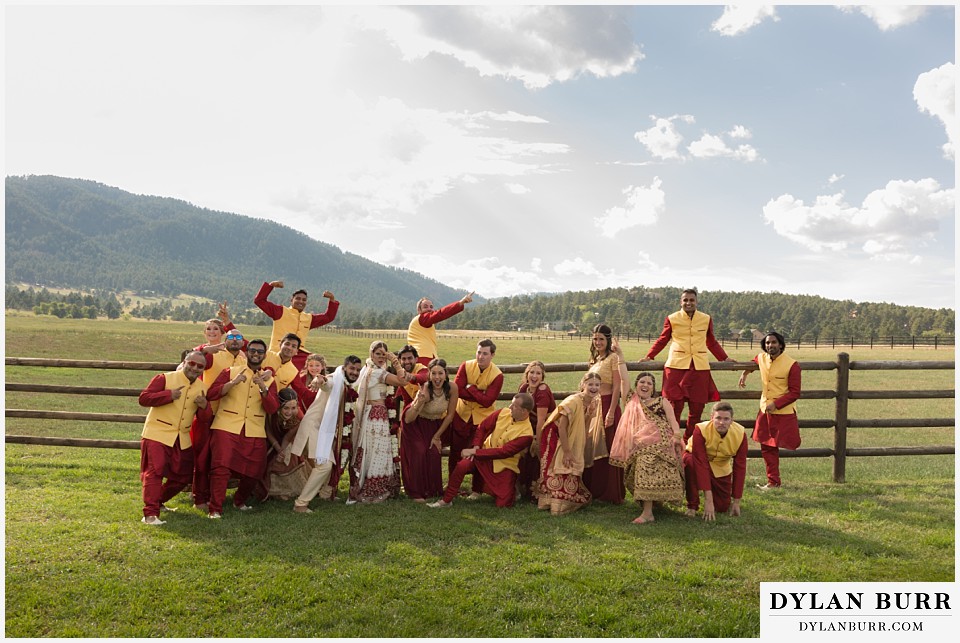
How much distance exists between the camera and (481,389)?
787 cm

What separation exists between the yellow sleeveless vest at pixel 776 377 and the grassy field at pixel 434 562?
1.10m

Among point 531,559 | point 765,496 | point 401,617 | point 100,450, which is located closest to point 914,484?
point 765,496

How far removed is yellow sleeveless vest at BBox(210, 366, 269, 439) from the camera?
690 centimetres

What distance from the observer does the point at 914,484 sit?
8.73 metres

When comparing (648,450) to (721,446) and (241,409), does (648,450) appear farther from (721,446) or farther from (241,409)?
(241,409)

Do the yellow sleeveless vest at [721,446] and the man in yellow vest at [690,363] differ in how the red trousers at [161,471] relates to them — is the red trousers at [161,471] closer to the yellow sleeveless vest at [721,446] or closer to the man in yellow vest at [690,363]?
the yellow sleeveless vest at [721,446]

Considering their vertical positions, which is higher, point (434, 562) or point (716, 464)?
point (716, 464)

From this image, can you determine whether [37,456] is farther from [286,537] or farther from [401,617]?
[401,617]

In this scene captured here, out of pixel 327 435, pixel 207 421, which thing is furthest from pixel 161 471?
pixel 327 435

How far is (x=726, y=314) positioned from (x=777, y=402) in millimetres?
137930

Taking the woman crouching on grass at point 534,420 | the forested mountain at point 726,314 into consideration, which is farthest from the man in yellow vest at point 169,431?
the forested mountain at point 726,314

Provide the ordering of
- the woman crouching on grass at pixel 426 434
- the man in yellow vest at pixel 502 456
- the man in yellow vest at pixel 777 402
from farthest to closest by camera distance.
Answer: the man in yellow vest at pixel 777 402 → the woman crouching on grass at pixel 426 434 → the man in yellow vest at pixel 502 456

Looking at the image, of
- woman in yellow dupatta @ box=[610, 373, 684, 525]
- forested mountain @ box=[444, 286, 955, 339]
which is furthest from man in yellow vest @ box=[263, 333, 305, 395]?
forested mountain @ box=[444, 286, 955, 339]

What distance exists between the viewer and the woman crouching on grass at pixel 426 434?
755 centimetres
